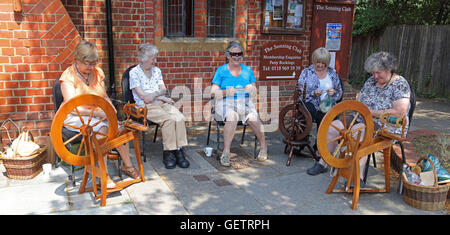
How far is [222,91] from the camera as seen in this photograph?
4.28m

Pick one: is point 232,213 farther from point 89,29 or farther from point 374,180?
point 89,29

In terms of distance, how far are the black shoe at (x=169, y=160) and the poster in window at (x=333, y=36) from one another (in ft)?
13.0

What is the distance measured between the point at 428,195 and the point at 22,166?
3820 mm

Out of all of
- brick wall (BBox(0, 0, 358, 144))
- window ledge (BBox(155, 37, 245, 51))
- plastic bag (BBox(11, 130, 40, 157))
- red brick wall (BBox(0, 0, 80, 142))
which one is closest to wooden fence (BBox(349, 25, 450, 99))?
brick wall (BBox(0, 0, 358, 144))

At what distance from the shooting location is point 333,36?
658cm

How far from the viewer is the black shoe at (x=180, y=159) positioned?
158 inches

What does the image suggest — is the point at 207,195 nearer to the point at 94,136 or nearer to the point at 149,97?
the point at 94,136

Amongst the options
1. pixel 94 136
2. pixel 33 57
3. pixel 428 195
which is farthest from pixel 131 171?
pixel 428 195

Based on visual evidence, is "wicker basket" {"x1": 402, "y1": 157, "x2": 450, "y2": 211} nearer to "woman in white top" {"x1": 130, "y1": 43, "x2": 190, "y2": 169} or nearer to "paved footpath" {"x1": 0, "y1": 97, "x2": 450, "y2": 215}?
"paved footpath" {"x1": 0, "y1": 97, "x2": 450, "y2": 215}

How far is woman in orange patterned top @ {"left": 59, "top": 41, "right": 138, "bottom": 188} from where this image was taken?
10.8 feet

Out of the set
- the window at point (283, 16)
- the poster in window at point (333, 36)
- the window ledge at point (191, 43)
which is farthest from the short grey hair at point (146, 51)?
the poster in window at point (333, 36)

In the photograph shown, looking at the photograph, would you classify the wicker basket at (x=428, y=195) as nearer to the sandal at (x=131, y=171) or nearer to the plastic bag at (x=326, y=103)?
the plastic bag at (x=326, y=103)

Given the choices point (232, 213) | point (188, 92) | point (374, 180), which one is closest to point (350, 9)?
point (188, 92)

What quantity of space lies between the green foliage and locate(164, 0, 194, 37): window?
355 inches
